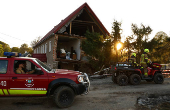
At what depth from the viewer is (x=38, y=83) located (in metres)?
5.07

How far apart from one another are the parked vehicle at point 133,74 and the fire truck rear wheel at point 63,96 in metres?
4.73

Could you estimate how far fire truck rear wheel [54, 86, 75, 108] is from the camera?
16.6ft

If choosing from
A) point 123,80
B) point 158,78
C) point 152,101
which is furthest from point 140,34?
point 152,101

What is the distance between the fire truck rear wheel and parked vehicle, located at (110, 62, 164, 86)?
186 inches

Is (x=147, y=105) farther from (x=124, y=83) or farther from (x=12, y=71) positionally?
(x=12, y=71)

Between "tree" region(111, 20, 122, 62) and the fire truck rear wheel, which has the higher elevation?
"tree" region(111, 20, 122, 62)

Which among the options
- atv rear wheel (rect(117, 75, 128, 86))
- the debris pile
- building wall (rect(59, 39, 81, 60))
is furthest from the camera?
building wall (rect(59, 39, 81, 60))

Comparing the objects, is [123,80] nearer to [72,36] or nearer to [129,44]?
[129,44]

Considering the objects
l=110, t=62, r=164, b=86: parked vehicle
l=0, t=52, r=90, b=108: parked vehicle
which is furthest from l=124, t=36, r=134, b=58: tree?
l=0, t=52, r=90, b=108: parked vehicle

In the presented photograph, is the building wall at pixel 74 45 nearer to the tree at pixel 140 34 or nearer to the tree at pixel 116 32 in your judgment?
the tree at pixel 116 32

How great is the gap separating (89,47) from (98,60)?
1626 millimetres

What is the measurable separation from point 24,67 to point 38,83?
2.83 feet

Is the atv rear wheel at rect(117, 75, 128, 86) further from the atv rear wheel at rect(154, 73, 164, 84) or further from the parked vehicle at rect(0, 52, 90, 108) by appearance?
the parked vehicle at rect(0, 52, 90, 108)

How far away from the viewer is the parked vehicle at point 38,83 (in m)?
5.04
